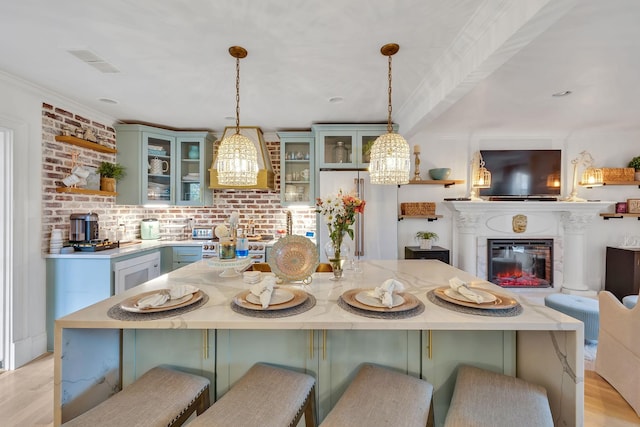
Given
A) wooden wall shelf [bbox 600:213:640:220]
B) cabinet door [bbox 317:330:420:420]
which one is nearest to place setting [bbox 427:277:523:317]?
cabinet door [bbox 317:330:420:420]

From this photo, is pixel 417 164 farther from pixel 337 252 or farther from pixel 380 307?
pixel 380 307

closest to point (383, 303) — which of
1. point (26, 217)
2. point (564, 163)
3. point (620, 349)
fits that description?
point (620, 349)

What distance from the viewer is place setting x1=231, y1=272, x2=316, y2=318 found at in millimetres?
1303

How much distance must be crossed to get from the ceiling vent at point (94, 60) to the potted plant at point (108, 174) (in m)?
1.46

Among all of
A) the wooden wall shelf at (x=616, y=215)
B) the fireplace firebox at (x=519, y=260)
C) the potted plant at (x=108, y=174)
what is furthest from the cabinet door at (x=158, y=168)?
the wooden wall shelf at (x=616, y=215)

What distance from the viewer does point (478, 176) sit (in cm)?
402

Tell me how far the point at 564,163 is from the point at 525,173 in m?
0.61

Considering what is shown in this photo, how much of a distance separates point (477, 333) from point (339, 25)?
189 centimetres

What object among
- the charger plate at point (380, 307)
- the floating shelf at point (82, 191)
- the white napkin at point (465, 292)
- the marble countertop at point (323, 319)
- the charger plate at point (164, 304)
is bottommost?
the marble countertop at point (323, 319)

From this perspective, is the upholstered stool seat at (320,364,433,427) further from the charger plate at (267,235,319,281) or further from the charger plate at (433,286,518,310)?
the charger plate at (267,235,319,281)

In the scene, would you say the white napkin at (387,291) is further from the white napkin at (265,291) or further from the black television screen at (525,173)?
the black television screen at (525,173)

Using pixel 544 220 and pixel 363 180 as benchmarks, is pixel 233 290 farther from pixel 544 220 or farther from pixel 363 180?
pixel 544 220

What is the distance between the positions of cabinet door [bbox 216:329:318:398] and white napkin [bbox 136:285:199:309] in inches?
11.1

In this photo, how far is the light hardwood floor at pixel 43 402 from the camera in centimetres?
182
